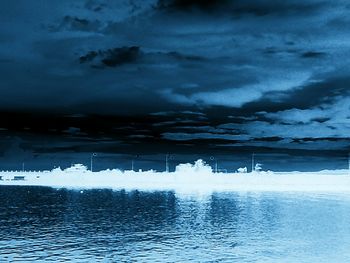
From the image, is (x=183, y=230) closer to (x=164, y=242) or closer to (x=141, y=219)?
(x=164, y=242)

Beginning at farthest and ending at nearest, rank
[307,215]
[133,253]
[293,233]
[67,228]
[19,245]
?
1. [307,215]
2. [67,228]
3. [293,233]
4. [19,245]
5. [133,253]

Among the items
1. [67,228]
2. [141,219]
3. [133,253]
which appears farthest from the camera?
[141,219]

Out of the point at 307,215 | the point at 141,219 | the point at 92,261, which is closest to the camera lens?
the point at 92,261

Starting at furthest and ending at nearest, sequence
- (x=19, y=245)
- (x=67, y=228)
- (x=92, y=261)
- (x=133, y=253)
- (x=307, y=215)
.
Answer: (x=307, y=215) < (x=67, y=228) < (x=19, y=245) < (x=133, y=253) < (x=92, y=261)

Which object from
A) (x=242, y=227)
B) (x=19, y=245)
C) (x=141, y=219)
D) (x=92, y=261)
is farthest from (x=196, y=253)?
Result: (x=141, y=219)

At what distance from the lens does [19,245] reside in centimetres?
4850

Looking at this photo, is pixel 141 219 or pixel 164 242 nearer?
pixel 164 242

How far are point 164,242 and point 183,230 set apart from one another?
12203 millimetres

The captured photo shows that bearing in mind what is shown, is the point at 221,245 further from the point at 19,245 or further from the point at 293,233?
the point at 19,245

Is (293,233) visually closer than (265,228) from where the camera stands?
Yes

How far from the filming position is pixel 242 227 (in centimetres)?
6650

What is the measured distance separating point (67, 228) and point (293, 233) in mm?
29879

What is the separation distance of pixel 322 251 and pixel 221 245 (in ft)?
32.8

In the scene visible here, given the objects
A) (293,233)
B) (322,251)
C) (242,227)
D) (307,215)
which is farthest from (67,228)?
(307,215)
